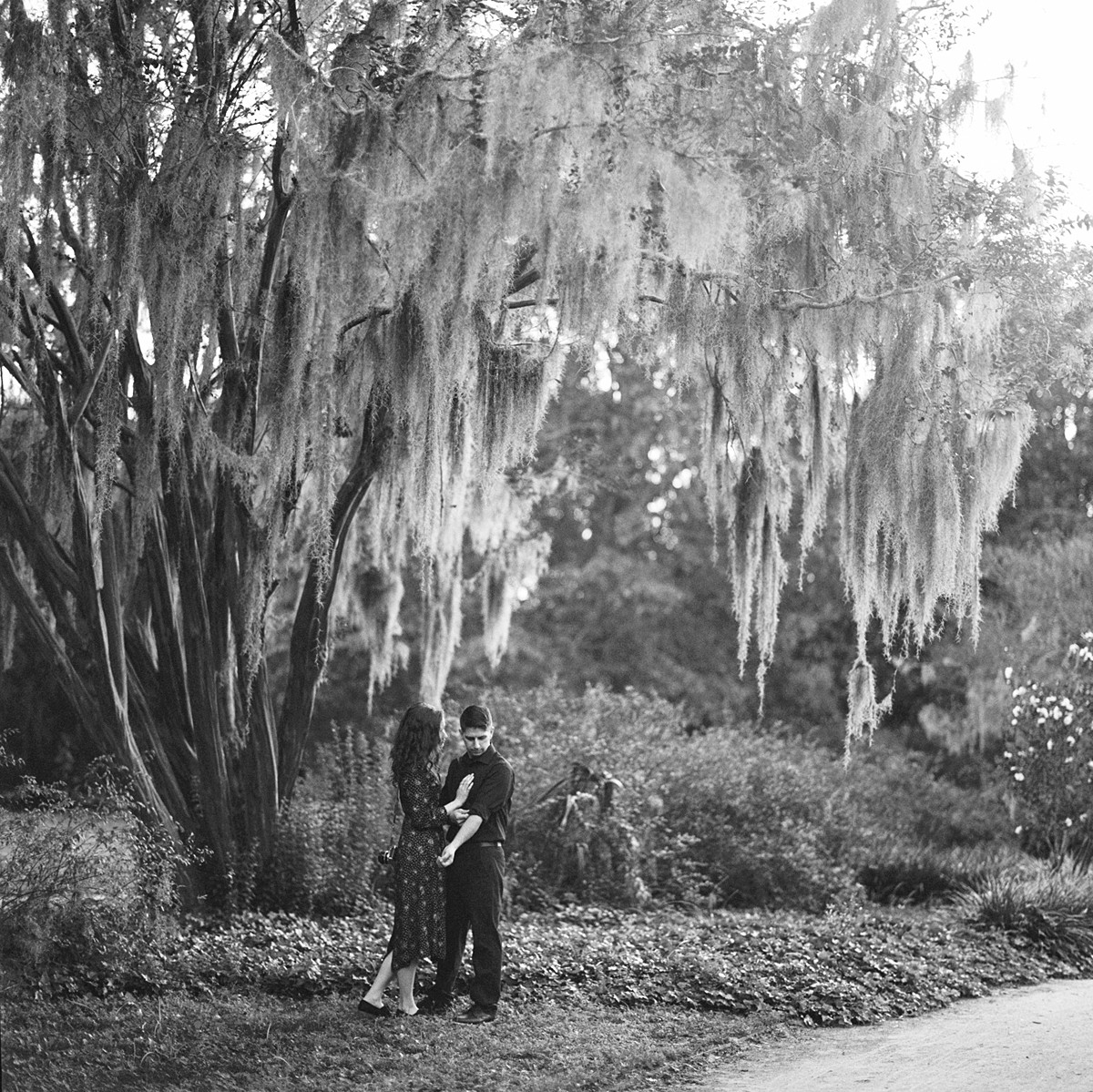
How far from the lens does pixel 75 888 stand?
6.19m

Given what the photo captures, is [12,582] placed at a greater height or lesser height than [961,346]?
lesser

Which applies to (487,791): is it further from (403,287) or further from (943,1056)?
(403,287)

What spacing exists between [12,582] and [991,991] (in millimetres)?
6493

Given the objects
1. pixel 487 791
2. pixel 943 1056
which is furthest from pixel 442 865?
pixel 943 1056

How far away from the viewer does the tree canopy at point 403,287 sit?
7.39 meters

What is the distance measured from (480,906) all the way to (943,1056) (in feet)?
7.57

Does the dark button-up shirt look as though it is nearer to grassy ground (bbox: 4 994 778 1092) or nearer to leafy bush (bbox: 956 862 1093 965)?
grassy ground (bbox: 4 994 778 1092)

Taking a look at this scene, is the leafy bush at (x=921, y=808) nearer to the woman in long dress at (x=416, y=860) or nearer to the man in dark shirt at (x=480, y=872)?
the man in dark shirt at (x=480, y=872)

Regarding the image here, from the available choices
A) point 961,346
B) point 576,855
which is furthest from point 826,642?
point 961,346

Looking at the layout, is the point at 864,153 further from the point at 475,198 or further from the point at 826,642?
the point at 826,642

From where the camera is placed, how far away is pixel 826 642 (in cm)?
2116

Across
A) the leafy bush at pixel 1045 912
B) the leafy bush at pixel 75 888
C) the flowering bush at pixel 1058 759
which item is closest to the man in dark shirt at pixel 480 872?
the leafy bush at pixel 75 888

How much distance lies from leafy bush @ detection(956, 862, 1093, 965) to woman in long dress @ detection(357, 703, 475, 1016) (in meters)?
5.41

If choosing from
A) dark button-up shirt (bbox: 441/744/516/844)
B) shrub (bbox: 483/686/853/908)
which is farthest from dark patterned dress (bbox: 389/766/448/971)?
shrub (bbox: 483/686/853/908)
